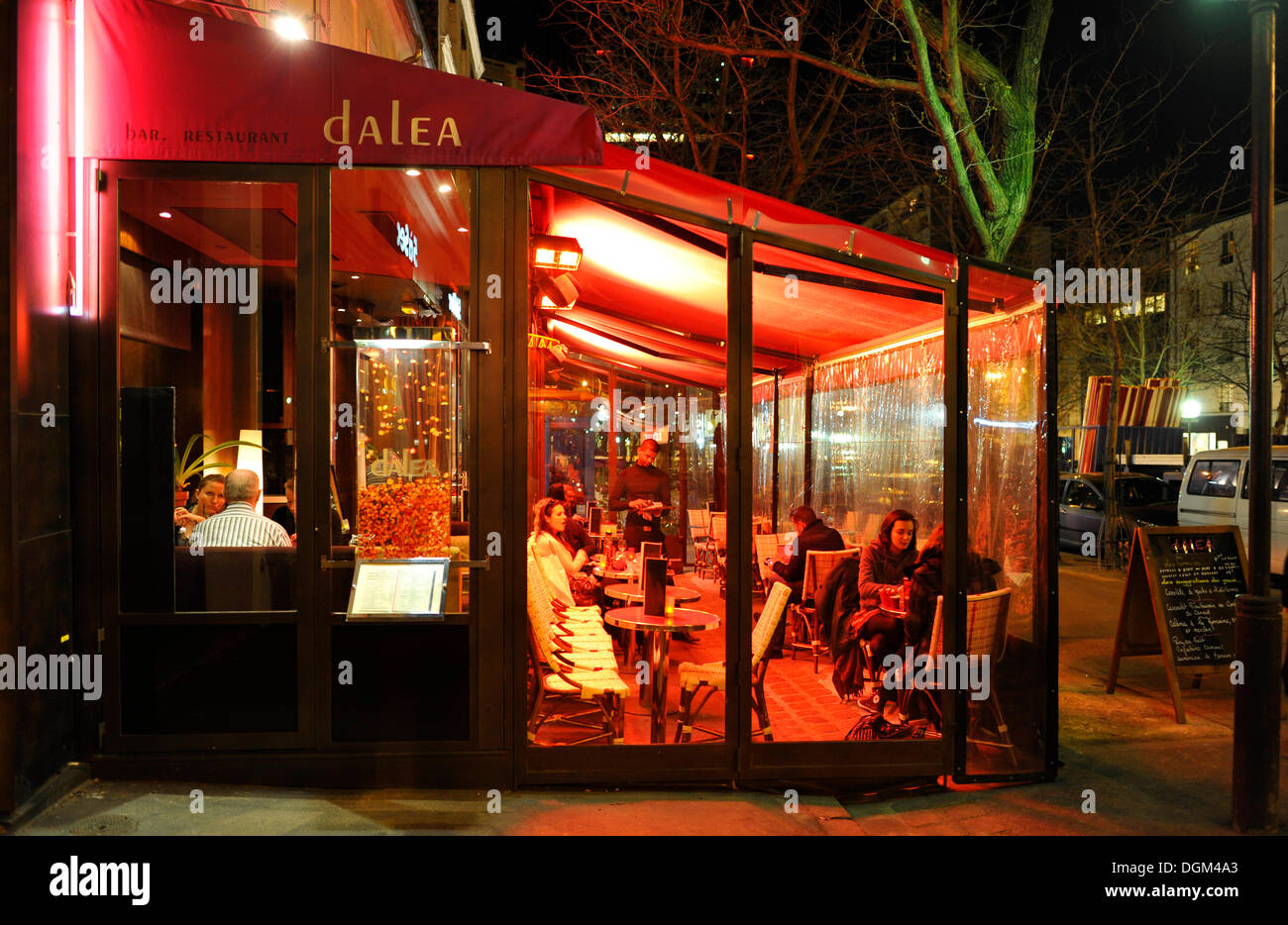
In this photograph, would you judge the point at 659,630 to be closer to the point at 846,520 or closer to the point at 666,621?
the point at 666,621

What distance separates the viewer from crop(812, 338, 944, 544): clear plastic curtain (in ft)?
30.3

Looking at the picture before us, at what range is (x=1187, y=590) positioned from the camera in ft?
21.6

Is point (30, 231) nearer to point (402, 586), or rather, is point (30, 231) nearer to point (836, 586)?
point (402, 586)

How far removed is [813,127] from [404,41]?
7.00m

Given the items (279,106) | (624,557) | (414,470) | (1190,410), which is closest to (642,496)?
(624,557)

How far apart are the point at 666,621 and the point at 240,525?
2.62 meters

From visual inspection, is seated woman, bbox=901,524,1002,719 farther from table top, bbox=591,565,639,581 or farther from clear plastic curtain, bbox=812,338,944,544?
table top, bbox=591,565,639,581

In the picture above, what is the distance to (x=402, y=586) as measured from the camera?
14.8 ft

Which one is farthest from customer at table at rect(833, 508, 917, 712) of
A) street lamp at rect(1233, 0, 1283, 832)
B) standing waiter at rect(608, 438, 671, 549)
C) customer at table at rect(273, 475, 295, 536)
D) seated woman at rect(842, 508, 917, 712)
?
customer at table at rect(273, 475, 295, 536)

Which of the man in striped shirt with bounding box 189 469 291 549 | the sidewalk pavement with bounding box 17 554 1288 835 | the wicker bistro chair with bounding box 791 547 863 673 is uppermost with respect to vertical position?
the man in striped shirt with bounding box 189 469 291 549

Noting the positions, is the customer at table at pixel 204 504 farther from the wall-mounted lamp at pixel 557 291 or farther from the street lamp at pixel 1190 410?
the street lamp at pixel 1190 410

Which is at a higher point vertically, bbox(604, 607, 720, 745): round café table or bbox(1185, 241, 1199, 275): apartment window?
bbox(1185, 241, 1199, 275): apartment window

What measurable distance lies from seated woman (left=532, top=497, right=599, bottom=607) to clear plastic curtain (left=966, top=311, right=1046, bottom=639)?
3.26m
